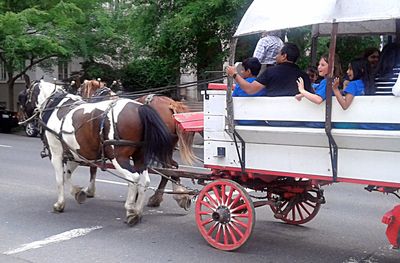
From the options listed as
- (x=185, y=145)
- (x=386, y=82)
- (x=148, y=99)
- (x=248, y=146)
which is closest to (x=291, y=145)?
(x=248, y=146)

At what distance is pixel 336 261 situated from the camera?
586cm

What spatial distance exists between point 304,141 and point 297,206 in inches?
77.2

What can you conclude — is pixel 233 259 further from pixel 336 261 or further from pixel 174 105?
pixel 174 105

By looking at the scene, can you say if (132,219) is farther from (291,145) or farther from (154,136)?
(291,145)

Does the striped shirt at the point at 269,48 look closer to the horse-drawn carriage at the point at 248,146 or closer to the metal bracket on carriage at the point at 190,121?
the horse-drawn carriage at the point at 248,146

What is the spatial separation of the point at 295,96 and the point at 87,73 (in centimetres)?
2068

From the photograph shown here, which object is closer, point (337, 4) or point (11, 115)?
point (337, 4)

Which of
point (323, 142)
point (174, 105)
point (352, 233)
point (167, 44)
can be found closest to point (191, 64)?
point (167, 44)

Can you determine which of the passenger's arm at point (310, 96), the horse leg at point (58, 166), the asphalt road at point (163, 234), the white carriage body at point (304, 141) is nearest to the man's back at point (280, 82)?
the white carriage body at point (304, 141)

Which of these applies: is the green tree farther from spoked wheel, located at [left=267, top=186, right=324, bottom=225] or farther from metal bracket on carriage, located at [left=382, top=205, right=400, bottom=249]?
metal bracket on carriage, located at [left=382, top=205, right=400, bottom=249]

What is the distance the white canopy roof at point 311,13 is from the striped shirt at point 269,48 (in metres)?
0.96

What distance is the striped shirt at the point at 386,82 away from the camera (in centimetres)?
517

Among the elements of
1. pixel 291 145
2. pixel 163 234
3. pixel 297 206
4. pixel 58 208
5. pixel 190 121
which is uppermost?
pixel 190 121

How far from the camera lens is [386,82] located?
531 centimetres
